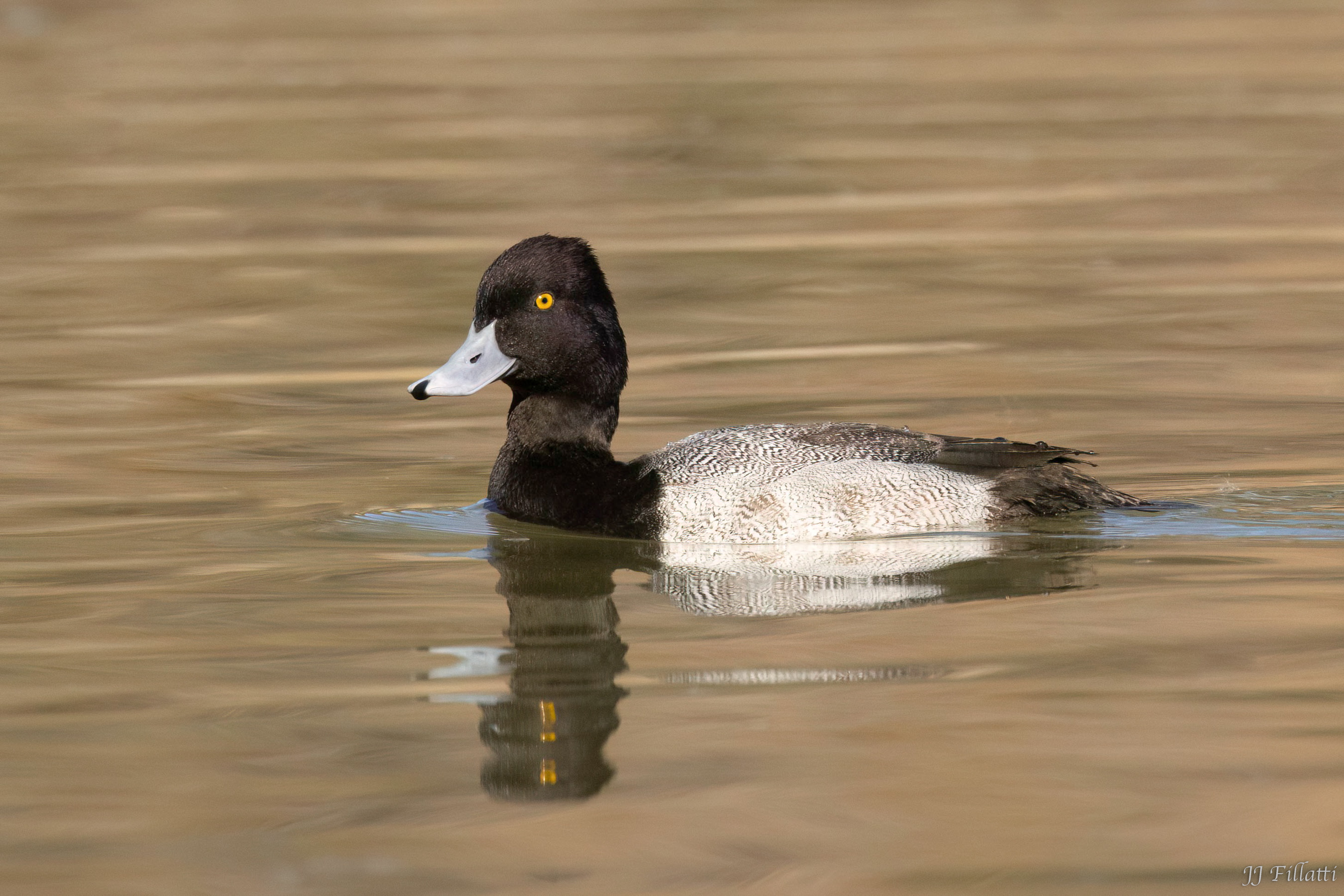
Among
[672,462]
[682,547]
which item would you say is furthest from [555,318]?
[682,547]

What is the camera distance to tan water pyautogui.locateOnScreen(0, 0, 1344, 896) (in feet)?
16.9

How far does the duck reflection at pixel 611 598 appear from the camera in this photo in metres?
5.67

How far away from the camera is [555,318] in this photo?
8281mm

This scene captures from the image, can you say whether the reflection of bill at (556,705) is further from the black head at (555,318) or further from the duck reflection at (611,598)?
the black head at (555,318)

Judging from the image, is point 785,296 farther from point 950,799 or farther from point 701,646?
point 950,799

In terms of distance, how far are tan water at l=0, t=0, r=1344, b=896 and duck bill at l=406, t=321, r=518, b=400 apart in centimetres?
61

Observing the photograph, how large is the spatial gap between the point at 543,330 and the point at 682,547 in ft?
3.62

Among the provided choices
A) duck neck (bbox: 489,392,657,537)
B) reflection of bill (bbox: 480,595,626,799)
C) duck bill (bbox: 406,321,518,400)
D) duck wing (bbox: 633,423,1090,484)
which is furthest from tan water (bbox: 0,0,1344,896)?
duck bill (bbox: 406,321,518,400)

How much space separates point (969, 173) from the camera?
17.2 metres

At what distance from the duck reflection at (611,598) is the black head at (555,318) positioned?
660 mm

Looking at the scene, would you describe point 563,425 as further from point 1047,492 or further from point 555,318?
point 1047,492

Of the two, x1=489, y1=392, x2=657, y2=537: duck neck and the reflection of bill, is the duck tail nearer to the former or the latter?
x1=489, y1=392, x2=657, y2=537: duck neck

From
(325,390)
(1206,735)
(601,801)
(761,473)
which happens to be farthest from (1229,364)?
(601,801)

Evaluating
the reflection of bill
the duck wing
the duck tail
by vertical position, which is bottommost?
the reflection of bill
